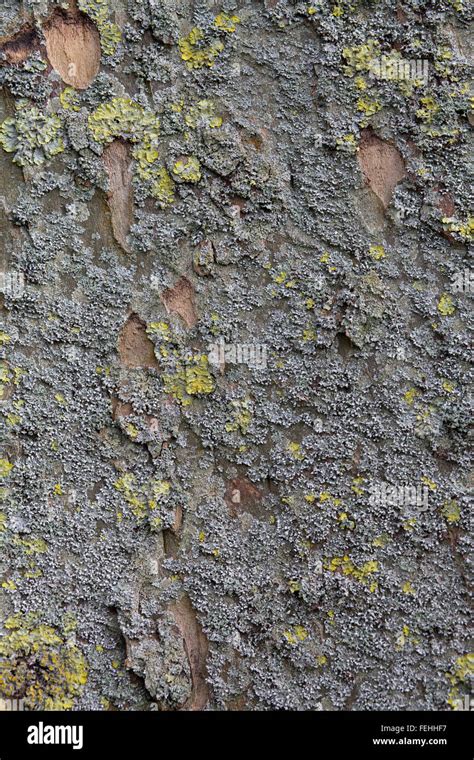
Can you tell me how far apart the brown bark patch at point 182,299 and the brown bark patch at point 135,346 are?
0.08 m

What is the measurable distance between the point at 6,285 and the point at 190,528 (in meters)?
0.77

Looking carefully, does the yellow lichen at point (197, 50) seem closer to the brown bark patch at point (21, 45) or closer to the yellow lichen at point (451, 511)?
the brown bark patch at point (21, 45)

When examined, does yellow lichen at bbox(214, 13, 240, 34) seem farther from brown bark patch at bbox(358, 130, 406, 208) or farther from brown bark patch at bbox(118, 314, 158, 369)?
brown bark patch at bbox(118, 314, 158, 369)

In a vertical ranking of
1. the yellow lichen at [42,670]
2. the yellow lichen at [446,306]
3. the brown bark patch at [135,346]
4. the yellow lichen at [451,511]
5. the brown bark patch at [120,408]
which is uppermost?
the yellow lichen at [446,306]

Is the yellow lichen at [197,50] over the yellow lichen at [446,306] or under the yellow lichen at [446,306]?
over

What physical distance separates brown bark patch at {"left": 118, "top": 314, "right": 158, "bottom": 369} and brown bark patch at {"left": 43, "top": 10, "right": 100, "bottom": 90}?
23.9 inches

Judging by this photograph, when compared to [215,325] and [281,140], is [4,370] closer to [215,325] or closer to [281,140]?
[215,325]

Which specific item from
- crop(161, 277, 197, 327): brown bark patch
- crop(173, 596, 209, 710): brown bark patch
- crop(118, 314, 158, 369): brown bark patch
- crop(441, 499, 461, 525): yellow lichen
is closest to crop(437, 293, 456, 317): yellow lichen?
crop(441, 499, 461, 525): yellow lichen

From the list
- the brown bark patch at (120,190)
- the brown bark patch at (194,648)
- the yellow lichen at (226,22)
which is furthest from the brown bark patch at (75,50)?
the brown bark patch at (194,648)

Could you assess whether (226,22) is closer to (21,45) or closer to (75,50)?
(75,50)

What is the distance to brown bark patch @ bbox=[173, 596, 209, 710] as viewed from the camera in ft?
5.09

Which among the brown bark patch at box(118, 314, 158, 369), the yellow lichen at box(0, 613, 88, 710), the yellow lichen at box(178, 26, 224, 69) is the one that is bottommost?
the yellow lichen at box(0, 613, 88, 710)

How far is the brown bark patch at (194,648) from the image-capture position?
1.55 m
